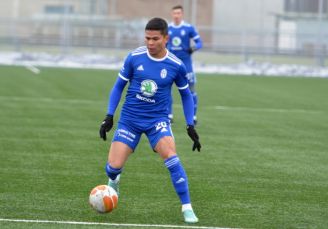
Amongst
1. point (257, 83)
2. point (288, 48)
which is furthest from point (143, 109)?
point (288, 48)

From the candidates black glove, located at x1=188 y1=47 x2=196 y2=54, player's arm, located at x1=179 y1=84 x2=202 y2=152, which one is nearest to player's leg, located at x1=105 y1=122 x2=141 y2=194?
player's arm, located at x1=179 y1=84 x2=202 y2=152

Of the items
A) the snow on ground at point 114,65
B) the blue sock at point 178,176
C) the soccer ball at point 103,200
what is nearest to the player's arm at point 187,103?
the blue sock at point 178,176

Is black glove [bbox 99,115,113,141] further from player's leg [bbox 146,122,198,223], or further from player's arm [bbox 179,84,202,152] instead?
player's arm [bbox 179,84,202,152]

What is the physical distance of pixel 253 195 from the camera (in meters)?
10.9

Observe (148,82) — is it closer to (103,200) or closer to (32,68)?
(103,200)

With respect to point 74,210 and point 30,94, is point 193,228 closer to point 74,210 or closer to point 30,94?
point 74,210

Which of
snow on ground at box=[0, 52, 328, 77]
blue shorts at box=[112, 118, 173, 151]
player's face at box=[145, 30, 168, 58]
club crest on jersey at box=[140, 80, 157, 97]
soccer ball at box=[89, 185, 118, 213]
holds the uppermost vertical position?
player's face at box=[145, 30, 168, 58]

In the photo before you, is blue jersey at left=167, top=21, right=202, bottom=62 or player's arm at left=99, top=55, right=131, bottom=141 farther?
blue jersey at left=167, top=21, right=202, bottom=62

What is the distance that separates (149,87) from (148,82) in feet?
0.17

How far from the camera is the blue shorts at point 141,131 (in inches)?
367

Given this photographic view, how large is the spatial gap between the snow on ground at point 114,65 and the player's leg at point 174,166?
29367mm

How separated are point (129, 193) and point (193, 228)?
79.7 inches

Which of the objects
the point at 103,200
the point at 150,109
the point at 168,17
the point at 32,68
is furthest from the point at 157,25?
the point at 168,17

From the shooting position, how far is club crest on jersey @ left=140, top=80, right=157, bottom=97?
30.5ft
